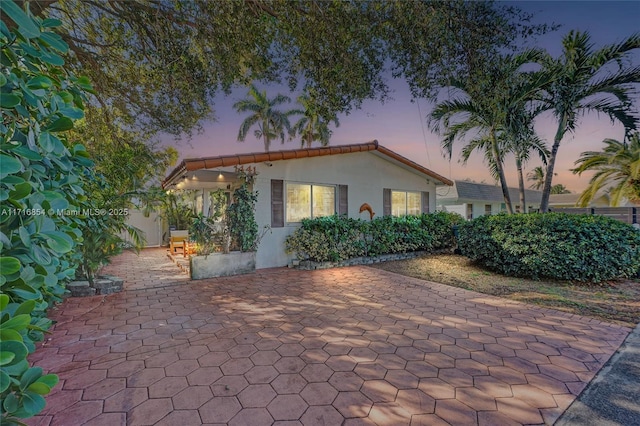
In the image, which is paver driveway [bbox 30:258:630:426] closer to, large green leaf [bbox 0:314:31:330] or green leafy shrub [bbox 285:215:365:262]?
large green leaf [bbox 0:314:31:330]

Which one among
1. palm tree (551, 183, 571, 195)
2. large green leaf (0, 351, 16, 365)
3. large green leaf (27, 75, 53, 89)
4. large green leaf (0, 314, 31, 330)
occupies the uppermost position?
palm tree (551, 183, 571, 195)

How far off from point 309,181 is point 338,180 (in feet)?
4.05

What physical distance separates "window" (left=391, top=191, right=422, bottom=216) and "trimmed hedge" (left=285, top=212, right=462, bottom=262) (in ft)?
4.22

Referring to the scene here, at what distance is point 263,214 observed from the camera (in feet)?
27.7

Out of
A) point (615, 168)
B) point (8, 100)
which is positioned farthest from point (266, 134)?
point (8, 100)

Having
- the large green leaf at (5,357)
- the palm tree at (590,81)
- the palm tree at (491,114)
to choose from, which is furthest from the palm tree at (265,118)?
the large green leaf at (5,357)

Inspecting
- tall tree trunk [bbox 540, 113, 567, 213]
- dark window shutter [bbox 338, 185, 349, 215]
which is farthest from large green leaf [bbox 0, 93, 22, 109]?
tall tree trunk [bbox 540, 113, 567, 213]

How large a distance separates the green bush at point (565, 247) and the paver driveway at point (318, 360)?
95.9 inches

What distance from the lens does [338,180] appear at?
1008 centimetres

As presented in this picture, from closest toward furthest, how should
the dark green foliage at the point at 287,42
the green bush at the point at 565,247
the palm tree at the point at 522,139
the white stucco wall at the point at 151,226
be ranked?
the dark green foliage at the point at 287,42 < the green bush at the point at 565,247 < the palm tree at the point at 522,139 < the white stucco wall at the point at 151,226

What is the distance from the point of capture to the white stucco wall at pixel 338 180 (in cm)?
847

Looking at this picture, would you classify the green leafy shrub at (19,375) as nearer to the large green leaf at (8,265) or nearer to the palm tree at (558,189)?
the large green leaf at (8,265)

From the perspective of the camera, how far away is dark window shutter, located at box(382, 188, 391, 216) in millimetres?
11469

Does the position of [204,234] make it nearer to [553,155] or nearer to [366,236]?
[366,236]
